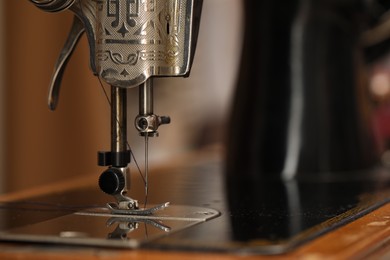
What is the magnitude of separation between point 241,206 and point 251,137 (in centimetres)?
46

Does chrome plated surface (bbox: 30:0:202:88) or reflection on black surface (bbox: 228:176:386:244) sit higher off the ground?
chrome plated surface (bbox: 30:0:202:88)

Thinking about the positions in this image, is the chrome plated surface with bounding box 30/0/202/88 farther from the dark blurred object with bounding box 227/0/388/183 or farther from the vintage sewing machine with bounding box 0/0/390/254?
the dark blurred object with bounding box 227/0/388/183

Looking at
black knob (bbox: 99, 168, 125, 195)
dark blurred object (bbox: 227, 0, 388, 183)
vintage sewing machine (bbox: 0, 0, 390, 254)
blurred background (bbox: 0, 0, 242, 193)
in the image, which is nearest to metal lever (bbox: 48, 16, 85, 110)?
vintage sewing machine (bbox: 0, 0, 390, 254)

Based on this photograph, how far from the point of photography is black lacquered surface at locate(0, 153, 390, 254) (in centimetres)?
82

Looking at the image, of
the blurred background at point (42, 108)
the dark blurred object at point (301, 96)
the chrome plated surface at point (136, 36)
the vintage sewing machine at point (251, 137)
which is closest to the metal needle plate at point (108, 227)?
the vintage sewing machine at point (251, 137)

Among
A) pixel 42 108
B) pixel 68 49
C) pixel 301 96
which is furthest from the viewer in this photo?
pixel 42 108

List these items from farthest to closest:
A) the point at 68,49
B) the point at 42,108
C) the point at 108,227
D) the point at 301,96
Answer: the point at 42,108
the point at 301,96
the point at 68,49
the point at 108,227

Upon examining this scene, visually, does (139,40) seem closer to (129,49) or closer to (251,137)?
(129,49)

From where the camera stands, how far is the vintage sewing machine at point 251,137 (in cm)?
90

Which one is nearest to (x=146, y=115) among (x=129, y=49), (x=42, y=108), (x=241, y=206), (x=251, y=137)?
(x=129, y=49)

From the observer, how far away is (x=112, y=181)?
984 mm

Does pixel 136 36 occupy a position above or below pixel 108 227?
above

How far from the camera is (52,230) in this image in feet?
2.91

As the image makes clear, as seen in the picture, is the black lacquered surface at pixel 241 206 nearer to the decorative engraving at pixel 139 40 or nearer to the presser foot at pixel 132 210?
the presser foot at pixel 132 210
